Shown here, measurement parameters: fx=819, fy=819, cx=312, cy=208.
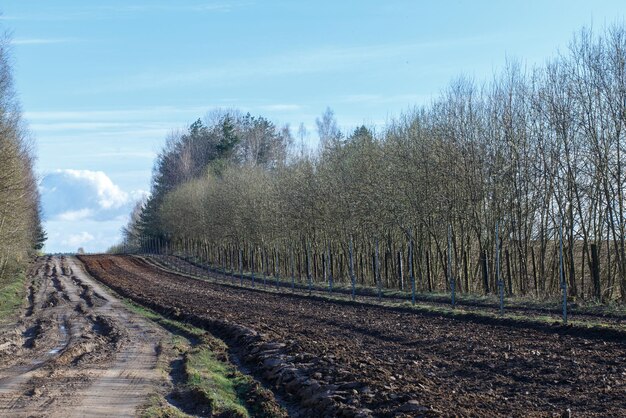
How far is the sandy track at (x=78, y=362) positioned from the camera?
1136 centimetres

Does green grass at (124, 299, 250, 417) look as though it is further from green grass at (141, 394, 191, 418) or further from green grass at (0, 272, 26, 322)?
green grass at (0, 272, 26, 322)

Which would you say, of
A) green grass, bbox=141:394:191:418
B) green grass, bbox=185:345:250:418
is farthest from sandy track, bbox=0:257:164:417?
green grass, bbox=185:345:250:418

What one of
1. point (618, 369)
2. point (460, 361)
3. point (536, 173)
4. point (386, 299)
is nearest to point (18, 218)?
point (386, 299)

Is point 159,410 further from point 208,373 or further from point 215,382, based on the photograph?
point 208,373

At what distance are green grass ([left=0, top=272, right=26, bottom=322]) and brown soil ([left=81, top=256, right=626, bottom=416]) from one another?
13.0 metres

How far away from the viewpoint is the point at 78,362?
53.3 ft

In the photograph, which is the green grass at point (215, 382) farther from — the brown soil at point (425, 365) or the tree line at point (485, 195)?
the tree line at point (485, 195)

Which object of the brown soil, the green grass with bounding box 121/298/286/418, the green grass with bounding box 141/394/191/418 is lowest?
the green grass with bounding box 121/298/286/418

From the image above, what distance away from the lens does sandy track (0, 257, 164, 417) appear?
1136cm

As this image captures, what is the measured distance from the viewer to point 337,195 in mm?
47188

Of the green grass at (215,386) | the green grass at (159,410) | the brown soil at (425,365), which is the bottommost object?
the green grass at (215,386)

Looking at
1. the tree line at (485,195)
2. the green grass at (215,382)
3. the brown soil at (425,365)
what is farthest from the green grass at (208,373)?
the tree line at (485,195)

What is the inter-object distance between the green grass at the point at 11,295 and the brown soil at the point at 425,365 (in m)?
13.0

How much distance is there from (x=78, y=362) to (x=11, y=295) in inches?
1094
